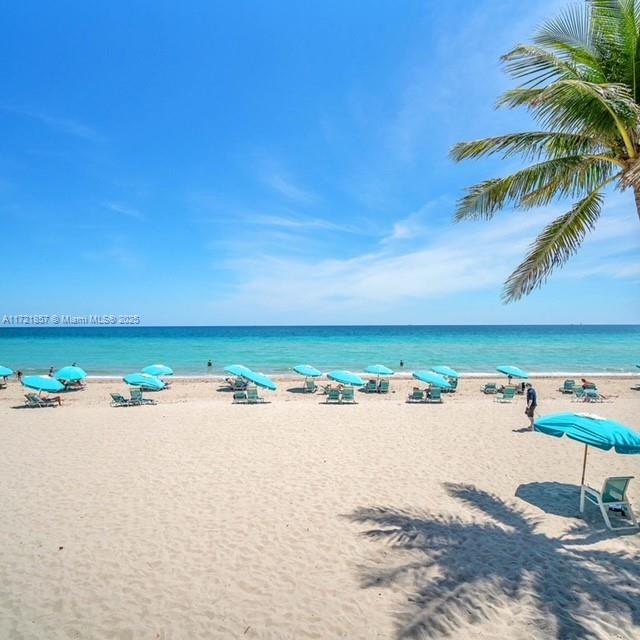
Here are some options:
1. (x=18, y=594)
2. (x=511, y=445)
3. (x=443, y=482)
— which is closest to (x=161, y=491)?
(x=18, y=594)

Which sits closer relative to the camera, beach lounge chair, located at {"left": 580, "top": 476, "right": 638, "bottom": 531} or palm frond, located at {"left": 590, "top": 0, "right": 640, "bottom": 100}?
palm frond, located at {"left": 590, "top": 0, "right": 640, "bottom": 100}

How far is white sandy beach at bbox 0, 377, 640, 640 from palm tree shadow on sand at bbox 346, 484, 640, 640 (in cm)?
2

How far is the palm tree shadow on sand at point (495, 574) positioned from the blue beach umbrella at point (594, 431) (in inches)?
55.5

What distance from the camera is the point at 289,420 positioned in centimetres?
1225

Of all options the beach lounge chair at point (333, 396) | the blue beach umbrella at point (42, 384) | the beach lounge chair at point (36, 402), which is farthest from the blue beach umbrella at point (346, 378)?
the beach lounge chair at point (36, 402)

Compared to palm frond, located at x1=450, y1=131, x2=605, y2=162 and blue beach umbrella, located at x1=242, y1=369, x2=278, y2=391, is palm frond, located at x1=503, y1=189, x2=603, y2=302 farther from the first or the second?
blue beach umbrella, located at x1=242, y1=369, x2=278, y2=391

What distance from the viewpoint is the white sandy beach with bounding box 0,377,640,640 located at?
13.0 feet

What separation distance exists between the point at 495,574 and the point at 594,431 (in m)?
2.68

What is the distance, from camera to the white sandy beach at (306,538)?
3949 mm

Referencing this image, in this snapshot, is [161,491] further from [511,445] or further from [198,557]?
[511,445]

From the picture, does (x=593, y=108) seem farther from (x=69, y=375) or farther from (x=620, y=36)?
(x=69, y=375)

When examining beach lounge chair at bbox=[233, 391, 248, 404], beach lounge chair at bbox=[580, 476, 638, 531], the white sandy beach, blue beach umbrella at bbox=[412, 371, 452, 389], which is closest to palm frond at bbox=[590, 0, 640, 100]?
beach lounge chair at bbox=[580, 476, 638, 531]

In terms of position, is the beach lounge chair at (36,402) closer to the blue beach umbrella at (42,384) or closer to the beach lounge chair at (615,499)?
the blue beach umbrella at (42,384)

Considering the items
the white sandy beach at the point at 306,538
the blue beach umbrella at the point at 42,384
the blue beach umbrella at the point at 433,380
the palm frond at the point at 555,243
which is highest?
the palm frond at the point at 555,243
